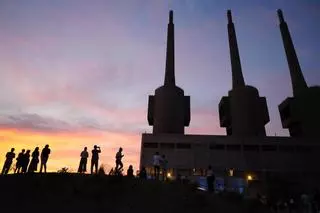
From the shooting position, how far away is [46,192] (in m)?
14.6

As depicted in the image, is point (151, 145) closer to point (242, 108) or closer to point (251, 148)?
point (251, 148)

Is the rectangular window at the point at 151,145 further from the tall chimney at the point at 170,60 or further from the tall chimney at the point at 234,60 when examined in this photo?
the tall chimney at the point at 234,60

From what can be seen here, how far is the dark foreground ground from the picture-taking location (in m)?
13.6

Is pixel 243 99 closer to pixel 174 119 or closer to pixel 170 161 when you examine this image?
pixel 174 119

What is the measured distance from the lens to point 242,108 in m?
76.8

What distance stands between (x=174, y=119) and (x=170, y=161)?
1376 centimetres

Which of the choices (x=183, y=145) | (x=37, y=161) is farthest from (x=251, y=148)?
(x=37, y=161)

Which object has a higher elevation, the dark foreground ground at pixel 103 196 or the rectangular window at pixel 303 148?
the rectangular window at pixel 303 148

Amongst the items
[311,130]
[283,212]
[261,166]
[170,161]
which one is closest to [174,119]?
[170,161]

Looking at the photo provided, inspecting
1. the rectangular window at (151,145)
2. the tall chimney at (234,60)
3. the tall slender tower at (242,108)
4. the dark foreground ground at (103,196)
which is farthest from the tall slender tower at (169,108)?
the dark foreground ground at (103,196)

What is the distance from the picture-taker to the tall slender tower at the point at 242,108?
248 feet

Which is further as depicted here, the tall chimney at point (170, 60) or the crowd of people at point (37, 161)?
the tall chimney at point (170, 60)

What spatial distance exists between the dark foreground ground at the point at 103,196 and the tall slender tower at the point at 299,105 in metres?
66.0

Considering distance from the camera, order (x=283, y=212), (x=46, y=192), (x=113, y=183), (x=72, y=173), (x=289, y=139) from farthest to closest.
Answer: (x=289, y=139), (x=283, y=212), (x=72, y=173), (x=113, y=183), (x=46, y=192)
